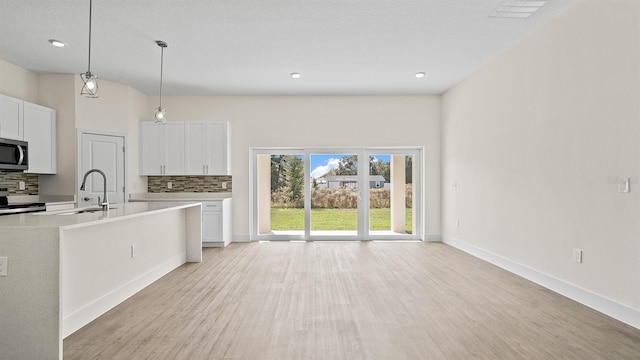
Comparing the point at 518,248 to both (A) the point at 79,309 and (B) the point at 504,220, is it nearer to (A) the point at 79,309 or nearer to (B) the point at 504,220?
(B) the point at 504,220

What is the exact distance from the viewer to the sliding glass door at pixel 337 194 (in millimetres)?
6801

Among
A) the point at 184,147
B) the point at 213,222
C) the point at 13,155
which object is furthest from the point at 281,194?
the point at 13,155

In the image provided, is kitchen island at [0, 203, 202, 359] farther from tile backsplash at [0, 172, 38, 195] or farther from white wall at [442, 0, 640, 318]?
white wall at [442, 0, 640, 318]

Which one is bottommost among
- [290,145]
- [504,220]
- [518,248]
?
[518,248]

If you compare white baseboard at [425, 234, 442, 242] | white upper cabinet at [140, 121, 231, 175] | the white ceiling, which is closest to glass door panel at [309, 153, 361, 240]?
white baseboard at [425, 234, 442, 242]

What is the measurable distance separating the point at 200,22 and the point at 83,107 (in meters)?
3.16

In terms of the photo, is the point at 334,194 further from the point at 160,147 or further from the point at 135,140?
the point at 135,140

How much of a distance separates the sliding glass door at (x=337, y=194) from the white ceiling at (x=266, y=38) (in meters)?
1.54

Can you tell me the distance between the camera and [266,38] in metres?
4.07

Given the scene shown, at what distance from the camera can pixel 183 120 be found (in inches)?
261

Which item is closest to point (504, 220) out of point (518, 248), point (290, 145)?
Answer: point (518, 248)

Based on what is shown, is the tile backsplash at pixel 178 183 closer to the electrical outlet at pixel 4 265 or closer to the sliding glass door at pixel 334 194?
the sliding glass door at pixel 334 194

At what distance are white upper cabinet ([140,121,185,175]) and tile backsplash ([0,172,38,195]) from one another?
1558 mm

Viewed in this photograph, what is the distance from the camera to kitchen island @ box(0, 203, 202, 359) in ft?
7.12
